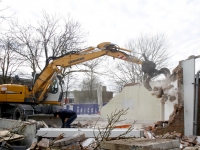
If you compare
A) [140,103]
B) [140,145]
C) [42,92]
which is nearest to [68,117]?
[42,92]

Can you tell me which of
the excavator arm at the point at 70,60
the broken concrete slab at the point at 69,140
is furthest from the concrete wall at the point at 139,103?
the broken concrete slab at the point at 69,140

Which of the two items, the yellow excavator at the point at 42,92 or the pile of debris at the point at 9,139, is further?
the yellow excavator at the point at 42,92

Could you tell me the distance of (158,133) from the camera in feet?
30.5

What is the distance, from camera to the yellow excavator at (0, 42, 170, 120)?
1247 centimetres

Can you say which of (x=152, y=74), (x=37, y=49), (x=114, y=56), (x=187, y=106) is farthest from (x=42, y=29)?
(x=187, y=106)

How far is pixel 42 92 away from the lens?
1303 cm

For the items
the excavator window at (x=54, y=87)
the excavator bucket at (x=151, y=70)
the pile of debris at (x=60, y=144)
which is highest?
the excavator bucket at (x=151, y=70)

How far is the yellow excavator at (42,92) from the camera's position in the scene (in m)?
12.5

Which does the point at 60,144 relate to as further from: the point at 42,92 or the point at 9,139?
the point at 42,92

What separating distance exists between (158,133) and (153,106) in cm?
999

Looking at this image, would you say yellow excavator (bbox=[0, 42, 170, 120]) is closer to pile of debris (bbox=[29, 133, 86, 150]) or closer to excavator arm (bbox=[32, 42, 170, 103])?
excavator arm (bbox=[32, 42, 170, 103])

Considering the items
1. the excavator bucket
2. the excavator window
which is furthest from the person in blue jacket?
the excavator bucket

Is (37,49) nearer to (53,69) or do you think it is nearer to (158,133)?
(53,69)

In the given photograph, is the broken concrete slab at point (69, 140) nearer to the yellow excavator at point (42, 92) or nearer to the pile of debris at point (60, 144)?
the pile of debris at point (60, 144)
